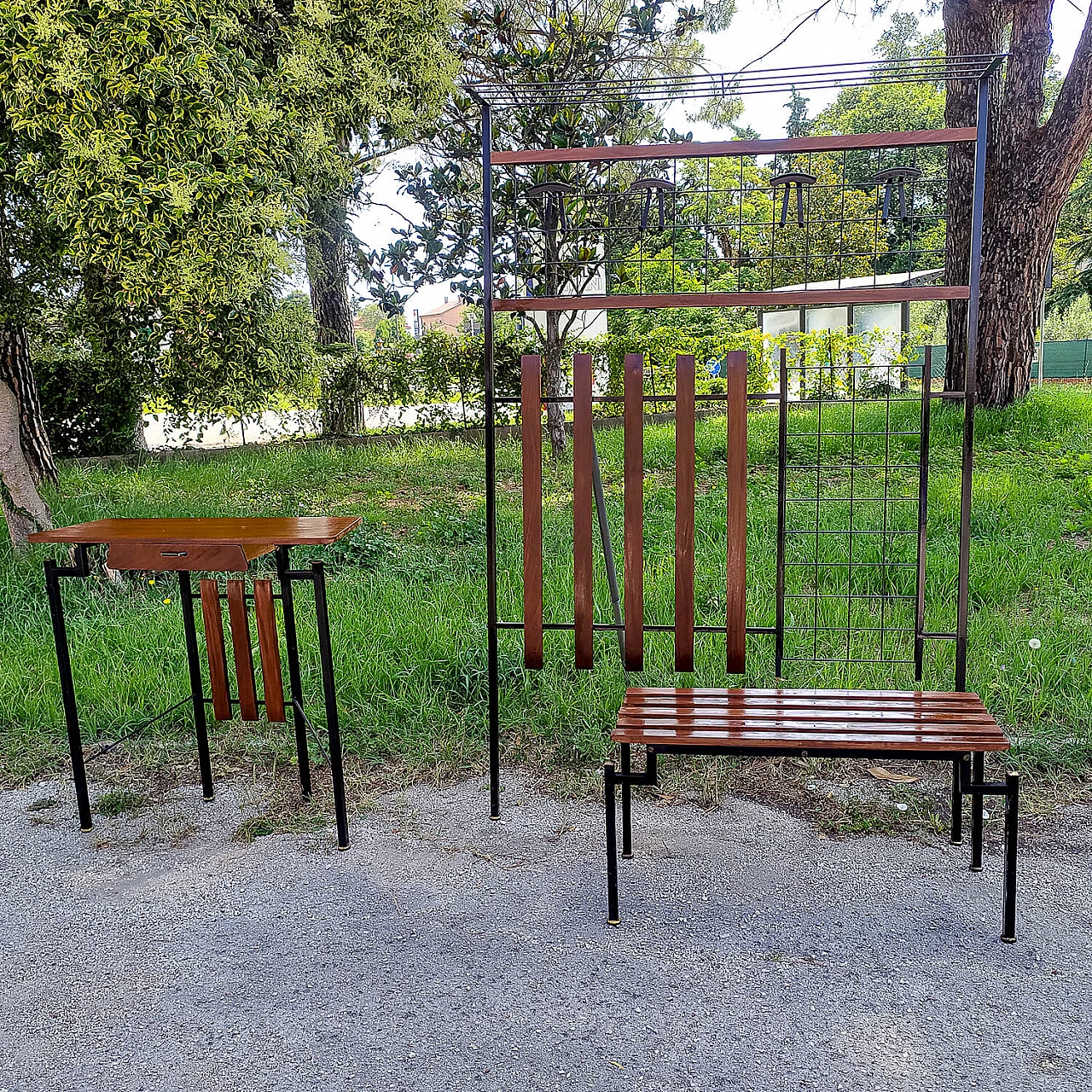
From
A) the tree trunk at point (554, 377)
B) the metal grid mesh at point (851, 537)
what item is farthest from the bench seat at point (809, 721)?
the tree trunk at point (554, 377)

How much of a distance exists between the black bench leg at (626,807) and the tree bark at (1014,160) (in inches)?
239

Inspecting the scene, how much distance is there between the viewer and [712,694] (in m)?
3.09

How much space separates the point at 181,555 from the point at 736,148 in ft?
7.39

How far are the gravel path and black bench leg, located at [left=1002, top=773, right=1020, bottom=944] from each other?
5cm

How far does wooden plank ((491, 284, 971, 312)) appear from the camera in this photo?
9.37 feet

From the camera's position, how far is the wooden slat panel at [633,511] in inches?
120

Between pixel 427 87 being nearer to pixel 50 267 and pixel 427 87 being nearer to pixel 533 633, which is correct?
pixel 50 267

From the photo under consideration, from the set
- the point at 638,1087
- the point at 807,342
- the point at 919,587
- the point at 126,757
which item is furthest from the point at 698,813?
the point at 807,342

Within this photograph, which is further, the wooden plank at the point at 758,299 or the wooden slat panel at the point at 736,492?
the wooden slat panel at the point at 736,492

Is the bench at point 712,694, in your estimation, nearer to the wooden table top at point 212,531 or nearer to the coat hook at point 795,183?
the coat hook at point 795,183

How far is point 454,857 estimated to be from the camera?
3.05m

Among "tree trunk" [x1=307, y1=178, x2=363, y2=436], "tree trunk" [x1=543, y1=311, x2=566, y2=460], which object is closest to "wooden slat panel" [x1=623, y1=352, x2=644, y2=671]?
"tree trunk" [x1=543, y1=311, x2=566, y2=460]

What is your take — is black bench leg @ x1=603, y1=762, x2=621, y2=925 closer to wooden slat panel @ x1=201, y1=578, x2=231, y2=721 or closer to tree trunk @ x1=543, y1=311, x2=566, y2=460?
wooden slat panel @ x1=201, y1=578, x2=231, y2=721

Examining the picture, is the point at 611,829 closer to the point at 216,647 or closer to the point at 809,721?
the point at 809,721
